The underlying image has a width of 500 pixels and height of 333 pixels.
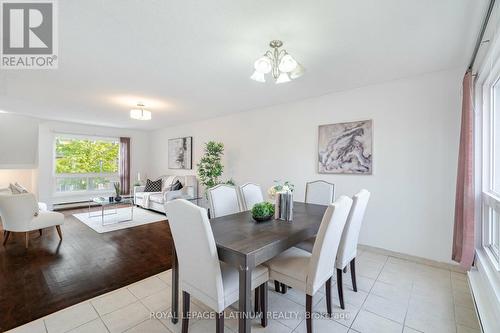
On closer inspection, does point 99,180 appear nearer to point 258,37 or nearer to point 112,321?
point 112,321

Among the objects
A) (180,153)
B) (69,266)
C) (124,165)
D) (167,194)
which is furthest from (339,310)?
(124,165)

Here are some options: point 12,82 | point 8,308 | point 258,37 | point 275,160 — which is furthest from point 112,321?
point 12,82

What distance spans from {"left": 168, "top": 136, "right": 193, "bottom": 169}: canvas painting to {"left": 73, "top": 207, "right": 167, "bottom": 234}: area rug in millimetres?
1531

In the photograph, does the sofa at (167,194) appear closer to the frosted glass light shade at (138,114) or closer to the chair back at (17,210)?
the frosted glass light shade at (138,114)

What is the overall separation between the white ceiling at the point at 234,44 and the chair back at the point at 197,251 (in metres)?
1.47

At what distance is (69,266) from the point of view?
8.67 ft

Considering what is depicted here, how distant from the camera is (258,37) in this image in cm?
195

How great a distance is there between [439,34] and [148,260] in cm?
395

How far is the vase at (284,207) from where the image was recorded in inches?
81.8

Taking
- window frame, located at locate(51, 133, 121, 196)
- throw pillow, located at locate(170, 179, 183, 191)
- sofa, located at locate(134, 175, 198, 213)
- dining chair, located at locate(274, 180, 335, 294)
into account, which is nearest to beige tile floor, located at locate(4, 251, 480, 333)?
dining chair, located at locate(274, 180, 335, 294)

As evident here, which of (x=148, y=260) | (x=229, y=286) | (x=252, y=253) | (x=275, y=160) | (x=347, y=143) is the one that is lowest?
(x=148, y=260)

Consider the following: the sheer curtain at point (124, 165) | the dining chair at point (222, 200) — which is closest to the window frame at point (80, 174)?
the sheer curtain at point (124, 165)

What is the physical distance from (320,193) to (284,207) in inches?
46.1

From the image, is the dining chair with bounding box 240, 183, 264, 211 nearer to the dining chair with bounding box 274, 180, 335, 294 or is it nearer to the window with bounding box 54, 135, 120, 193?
the dining chair with bounding box 274, 180, 335, 294
